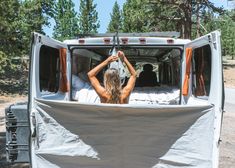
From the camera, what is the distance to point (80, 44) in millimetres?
6973

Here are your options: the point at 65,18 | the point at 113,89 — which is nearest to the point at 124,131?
the point at 113,89

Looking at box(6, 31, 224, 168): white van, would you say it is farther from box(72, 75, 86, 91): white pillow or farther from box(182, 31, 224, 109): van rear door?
box(72, 75, 86, 91): white pillow

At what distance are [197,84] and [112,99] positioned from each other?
4.84 feet

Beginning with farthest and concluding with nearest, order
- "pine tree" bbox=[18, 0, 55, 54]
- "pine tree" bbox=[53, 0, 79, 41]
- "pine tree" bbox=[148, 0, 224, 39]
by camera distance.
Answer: "pine tree" bbox=[53, 0, 79, 41] → "pine tree" bbox=[148, 0, 224, 39] → "pine tree" bbox=[18, 0, 55, 54]

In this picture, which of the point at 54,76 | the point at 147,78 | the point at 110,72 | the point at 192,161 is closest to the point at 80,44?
the point at 54,76

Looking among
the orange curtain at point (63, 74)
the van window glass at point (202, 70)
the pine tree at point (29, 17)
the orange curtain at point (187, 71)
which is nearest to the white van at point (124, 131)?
the van window glass at point (202, 70)

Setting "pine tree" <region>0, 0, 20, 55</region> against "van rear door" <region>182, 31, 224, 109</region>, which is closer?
"van rear door" <region>182, 31, 224, 109</region>

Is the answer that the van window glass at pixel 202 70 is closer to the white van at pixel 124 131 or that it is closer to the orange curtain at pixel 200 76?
the orange curtain at pixel 200 76

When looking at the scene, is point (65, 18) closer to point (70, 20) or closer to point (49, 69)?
point (70, 20)

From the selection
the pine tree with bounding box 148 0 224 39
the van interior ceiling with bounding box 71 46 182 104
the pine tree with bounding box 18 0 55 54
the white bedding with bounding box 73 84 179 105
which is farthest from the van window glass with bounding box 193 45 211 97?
the pine tree with bounding box 148 0 224 39

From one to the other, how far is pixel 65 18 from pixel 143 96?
54.8 meters

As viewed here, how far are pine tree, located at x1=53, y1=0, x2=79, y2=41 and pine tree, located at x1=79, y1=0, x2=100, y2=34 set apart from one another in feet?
2.84

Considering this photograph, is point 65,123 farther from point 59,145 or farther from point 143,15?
point 143,15

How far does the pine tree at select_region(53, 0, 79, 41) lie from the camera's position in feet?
198
